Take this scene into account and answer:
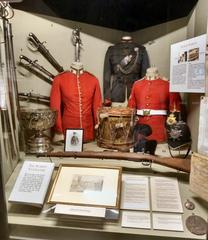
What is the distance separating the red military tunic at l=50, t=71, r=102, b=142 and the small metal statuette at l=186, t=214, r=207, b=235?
0.81m

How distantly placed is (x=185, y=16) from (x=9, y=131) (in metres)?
1.11

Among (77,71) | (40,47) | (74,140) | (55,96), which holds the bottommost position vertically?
(74,140)

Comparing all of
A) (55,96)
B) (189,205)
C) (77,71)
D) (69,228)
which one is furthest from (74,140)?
(189,205)

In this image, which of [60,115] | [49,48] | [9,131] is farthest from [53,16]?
[9,131]

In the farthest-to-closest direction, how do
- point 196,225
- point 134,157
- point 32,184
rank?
point 134,157 → point 32,184 → point 196,225

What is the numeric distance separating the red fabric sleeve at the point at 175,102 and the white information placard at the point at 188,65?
0.17 feet

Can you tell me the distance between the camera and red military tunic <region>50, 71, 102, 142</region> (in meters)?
1.74

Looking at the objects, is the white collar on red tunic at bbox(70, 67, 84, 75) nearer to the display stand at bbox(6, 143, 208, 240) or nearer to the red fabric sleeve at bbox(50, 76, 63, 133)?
the red fabric sleeve at bbox(50, 76, 63, 133)

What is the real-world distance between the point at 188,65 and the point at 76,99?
0.69 metres

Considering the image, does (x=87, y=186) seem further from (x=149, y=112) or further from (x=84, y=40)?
(x=84, y=40)

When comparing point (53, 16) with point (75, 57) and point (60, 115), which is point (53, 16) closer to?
point (75, 57)

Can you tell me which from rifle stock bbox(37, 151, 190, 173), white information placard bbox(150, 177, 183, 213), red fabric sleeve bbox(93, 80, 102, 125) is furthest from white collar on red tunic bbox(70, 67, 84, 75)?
white information placard bbox(150, 177, 183, 213)

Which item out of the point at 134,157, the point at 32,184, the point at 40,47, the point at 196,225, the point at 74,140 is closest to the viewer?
the point at 196,225

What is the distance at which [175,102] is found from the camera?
164 centimetres
